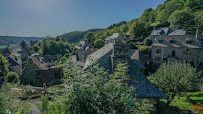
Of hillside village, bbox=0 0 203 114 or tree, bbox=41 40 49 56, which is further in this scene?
tree, bbox=41 40 49 56

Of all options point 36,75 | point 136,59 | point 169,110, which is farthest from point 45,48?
point 169,110

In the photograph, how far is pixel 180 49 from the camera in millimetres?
31766

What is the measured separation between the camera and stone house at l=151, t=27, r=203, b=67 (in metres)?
30.1

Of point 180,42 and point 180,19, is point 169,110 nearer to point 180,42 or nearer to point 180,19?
point 180,42

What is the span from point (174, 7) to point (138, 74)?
84094 mm

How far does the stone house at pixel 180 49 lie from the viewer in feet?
98.9

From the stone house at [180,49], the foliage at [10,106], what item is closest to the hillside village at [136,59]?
the stone house at [180,49]

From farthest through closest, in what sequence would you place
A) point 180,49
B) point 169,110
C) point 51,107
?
point 180,49, point 169,110, point 51,107

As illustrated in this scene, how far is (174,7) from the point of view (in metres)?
73.5

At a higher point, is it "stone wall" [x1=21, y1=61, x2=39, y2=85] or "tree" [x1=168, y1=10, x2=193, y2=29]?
"tree" [x1=168, y1=10, x2=193, y2=29]

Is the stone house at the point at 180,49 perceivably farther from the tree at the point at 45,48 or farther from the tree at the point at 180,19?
the tree at the point at 45,48

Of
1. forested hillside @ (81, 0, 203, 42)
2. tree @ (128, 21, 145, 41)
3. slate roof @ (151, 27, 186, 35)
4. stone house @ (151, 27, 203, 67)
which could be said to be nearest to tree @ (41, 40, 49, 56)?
forested hillside @ (81, 0, 203, 42)

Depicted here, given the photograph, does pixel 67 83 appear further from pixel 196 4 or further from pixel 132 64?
pixel 196 4

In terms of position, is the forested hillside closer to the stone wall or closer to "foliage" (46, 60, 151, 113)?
the stone wall
